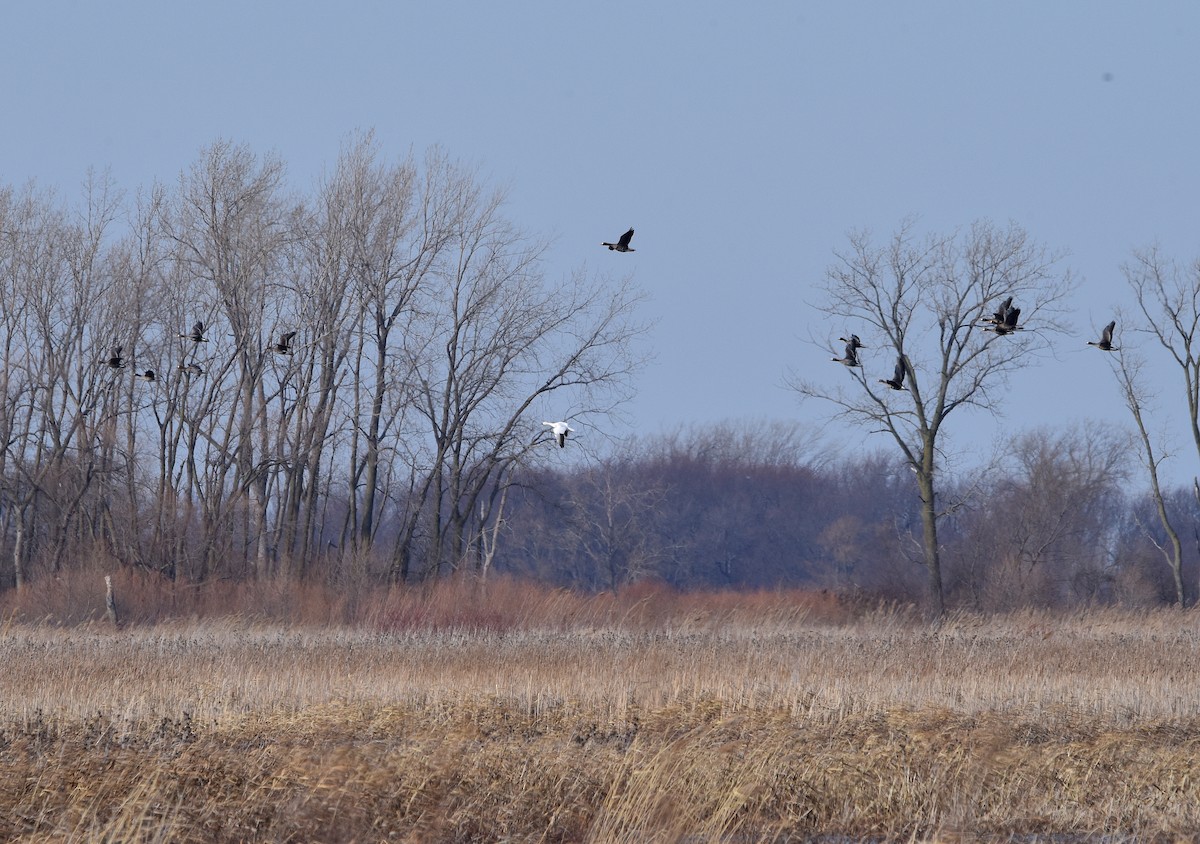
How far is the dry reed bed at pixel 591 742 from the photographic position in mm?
8648

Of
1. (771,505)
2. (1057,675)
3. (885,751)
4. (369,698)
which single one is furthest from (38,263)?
(771,505)

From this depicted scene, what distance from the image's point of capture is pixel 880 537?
58.1m

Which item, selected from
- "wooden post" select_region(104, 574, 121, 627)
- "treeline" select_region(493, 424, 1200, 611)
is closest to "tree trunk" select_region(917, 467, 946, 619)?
"treeline" select_region(493, 424, 1200, 611)

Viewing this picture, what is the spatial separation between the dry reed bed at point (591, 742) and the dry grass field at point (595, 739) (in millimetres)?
34

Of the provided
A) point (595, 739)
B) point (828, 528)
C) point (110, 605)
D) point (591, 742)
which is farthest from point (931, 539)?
point (828, 528)

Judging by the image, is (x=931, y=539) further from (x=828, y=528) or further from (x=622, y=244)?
(x=828, y=528)

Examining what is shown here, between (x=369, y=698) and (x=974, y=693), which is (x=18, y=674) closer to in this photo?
(x=369, y=698)

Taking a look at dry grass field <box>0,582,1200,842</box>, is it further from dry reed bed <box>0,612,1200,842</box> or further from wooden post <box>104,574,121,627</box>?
wooden post <box>104,574,121,627</box>

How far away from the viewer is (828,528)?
69938 mm

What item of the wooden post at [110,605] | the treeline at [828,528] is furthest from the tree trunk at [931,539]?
the wooden post at [110,605]

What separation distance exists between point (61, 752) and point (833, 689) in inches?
309

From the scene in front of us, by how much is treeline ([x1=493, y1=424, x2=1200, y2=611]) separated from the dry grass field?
52.4ft

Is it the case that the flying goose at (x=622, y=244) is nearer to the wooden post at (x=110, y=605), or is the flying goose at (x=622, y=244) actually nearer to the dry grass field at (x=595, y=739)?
the dry grass field at (x=595, y=739)

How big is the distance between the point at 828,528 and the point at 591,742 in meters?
59.7
